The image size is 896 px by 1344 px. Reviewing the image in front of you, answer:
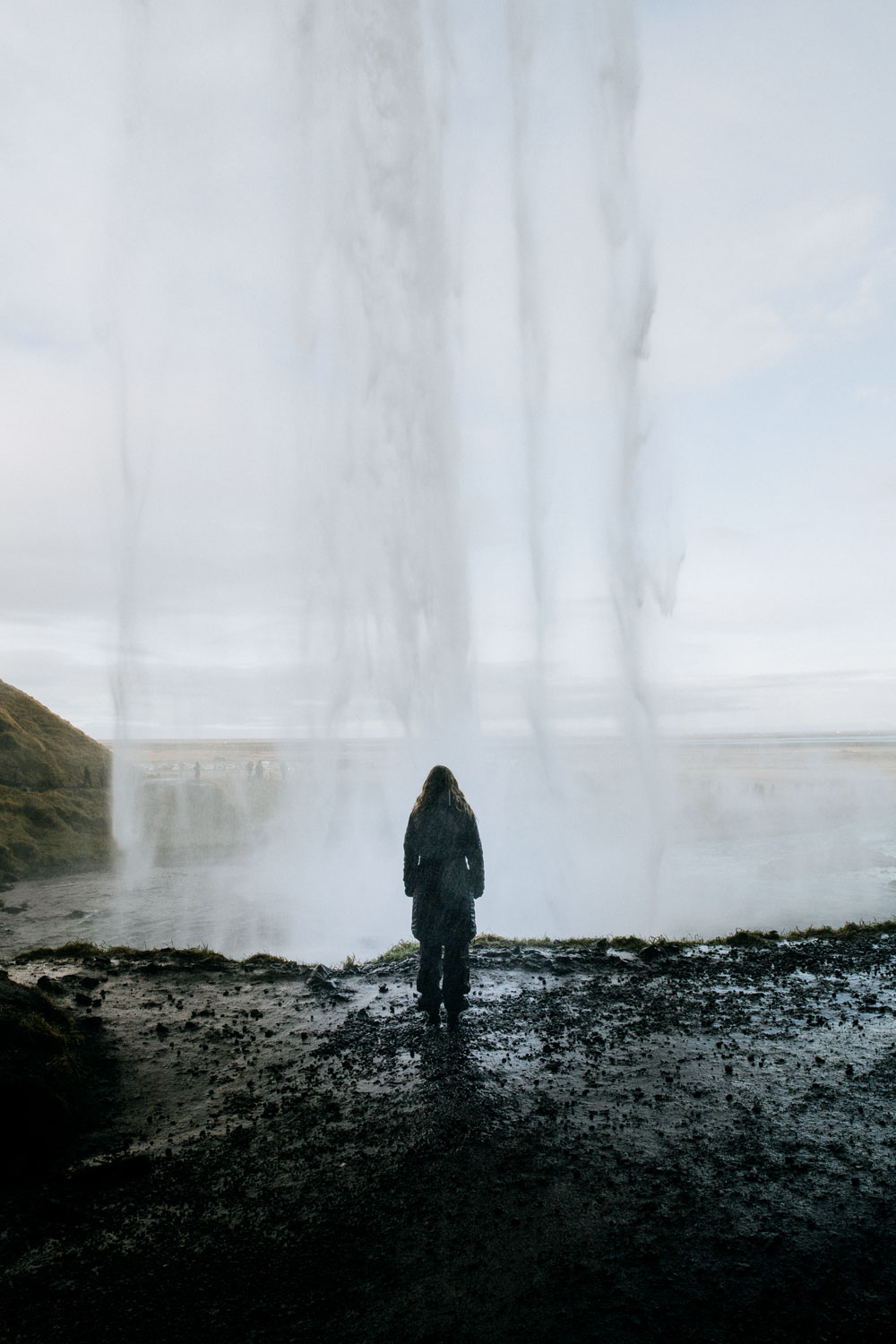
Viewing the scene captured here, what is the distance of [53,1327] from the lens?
4.19m

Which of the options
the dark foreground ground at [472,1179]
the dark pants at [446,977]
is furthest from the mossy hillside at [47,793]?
the dark pants at [446,977]

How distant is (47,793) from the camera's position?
31.6m

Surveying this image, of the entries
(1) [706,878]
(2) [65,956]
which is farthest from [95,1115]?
(1) [706,878]

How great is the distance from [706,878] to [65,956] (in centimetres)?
2503

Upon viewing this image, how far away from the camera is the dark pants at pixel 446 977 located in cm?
902

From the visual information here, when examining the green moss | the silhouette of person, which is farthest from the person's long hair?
the green moss

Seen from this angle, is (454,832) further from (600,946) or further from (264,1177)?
(600,946)

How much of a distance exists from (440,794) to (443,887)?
1205 millimetres

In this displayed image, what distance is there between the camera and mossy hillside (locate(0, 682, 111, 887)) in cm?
2730

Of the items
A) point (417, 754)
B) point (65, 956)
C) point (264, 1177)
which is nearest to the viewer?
point (264, 1177)

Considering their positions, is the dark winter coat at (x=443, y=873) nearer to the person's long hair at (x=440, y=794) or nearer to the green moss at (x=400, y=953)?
the person's long hair at (x=440, y=794)

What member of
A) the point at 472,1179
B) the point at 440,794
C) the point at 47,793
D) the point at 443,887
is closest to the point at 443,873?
the point at 443,887

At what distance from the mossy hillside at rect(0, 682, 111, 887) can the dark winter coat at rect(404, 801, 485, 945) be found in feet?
72.4

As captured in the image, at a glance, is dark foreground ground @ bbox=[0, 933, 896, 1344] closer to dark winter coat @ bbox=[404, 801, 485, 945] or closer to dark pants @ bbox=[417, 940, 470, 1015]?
dark pants @ bbox=[417, 940, 470, 1015]
